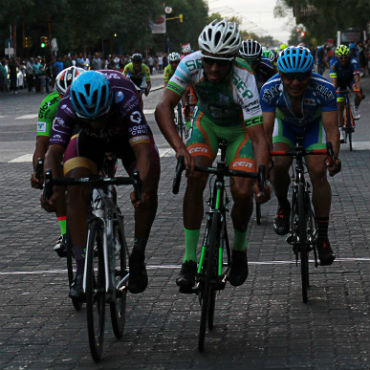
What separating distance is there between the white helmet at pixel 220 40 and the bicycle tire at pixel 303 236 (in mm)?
1502

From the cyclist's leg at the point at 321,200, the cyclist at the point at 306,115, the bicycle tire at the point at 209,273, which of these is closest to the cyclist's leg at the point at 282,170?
the cyclist at the point at 306,115

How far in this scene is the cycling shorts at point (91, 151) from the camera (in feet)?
21.6

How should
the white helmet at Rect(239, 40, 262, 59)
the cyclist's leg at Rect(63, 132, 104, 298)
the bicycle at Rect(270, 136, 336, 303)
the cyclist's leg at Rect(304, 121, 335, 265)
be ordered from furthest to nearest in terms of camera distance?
the white helmet at Rect(239, 40, 262, 59) → the cyclist's leg at Rect(304, 121, 335, 265) → the bicycle at Rect(270, 136, 336, 303) → the cyclist's leg at Rect(63, 132, 104, 298)

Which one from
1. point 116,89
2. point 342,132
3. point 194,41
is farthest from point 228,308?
point 194,41

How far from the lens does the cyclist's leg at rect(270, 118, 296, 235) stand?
838cm

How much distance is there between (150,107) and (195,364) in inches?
1234

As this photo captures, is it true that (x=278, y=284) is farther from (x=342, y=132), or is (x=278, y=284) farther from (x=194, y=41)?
(x=194, y=41)

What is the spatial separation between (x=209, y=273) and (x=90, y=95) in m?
1.25

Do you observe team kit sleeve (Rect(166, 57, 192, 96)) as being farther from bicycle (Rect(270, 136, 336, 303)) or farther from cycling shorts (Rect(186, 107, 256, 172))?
bicycle (Rect(270, 136, 336, 303))

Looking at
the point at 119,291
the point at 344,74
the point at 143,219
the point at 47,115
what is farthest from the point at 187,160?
the point at 344,74

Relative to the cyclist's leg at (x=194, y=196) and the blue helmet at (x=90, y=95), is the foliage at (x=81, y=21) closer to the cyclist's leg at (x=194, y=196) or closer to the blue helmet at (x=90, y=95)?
the cyclist's leg at (x=194, y=196)

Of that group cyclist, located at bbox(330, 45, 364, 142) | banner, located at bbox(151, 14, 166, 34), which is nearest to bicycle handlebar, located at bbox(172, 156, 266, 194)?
cyclist, located at bbox(330, 45, 364, 142)

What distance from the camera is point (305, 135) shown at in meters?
8.28

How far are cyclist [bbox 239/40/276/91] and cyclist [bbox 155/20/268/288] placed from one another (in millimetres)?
4987
